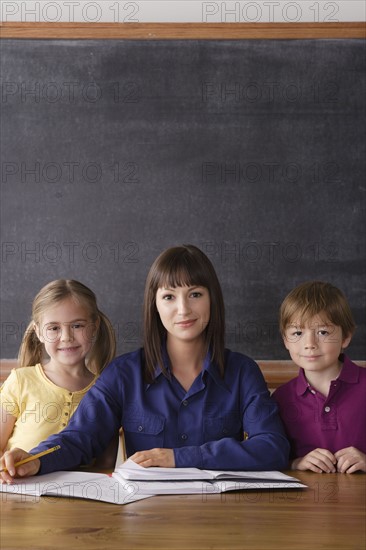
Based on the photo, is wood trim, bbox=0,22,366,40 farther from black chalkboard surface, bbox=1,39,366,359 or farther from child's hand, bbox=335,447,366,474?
child's hand, bbox=335,447,366,474

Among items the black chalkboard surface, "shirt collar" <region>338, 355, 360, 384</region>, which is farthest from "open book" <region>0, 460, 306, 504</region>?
the black chalkboard surface

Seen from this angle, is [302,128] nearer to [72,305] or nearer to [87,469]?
[72,305]

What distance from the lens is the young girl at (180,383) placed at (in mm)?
1755

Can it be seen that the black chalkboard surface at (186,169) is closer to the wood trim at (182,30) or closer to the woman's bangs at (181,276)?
the wood trim at (182,30)

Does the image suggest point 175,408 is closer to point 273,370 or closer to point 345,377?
point 345,377

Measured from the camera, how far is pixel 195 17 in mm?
2697

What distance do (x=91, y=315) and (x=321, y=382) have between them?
696mm

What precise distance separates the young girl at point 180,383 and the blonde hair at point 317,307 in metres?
0.19

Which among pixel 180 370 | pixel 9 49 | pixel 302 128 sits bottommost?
pixel 180 370

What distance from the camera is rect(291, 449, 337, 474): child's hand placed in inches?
63.9

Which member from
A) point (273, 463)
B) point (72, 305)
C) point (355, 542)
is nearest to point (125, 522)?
point (355, 542)

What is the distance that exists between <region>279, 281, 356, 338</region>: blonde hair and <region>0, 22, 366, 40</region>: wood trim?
1.18 metres

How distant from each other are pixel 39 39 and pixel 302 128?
3.44 feet

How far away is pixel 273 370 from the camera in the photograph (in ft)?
8.78
